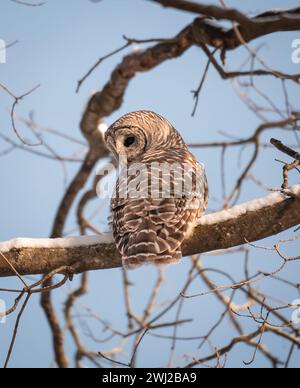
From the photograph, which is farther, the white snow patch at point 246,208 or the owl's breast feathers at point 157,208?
the white snow patch at point 246,208

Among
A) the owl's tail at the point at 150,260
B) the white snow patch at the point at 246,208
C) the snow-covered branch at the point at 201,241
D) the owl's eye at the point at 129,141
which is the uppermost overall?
the owl's eye at the point at 129,141

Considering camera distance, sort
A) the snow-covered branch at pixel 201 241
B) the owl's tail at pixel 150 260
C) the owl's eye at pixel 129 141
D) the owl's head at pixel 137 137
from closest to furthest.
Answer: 1. the owl's tail at pixel 150 260
2. the snow-covered branch at pixel 201 241
3. the owl's head at pixel 137 137
4. the owl's eye at pixel 129 141

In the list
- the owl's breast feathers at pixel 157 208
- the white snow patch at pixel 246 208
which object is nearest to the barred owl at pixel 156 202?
the owl's breast feathers at pixel 157 208

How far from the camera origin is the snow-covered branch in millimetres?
3723

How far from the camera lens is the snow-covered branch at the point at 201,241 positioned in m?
3.72

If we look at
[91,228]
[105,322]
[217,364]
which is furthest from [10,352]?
[91,228]

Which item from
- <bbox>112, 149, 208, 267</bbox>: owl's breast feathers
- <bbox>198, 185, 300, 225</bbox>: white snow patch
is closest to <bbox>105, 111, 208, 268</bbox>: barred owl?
<bbox>112, 149, 208, 267</bbox>: owl's breast feathers

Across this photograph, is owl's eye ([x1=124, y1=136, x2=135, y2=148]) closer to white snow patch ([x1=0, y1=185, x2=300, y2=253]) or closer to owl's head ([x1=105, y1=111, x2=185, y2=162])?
owl's head ([x1=105, y1=111, x2=185, y2=162])

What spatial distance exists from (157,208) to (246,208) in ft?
1.83

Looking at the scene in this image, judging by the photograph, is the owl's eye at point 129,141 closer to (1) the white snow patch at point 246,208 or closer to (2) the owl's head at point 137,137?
(2) the owl's head at point 137,137

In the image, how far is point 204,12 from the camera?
251 centimetres
